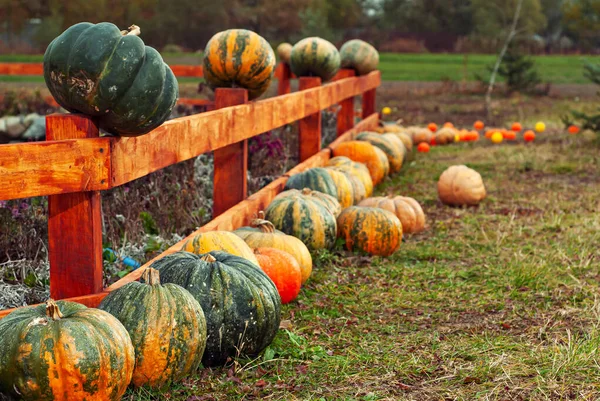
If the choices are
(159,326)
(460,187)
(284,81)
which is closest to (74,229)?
(159,326)

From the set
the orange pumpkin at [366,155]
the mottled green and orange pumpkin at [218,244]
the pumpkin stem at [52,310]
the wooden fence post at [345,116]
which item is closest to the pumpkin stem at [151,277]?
the pumpkin stem at [52,310]

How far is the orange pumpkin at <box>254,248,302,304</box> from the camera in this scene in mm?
4242

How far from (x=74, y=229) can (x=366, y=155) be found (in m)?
5.01

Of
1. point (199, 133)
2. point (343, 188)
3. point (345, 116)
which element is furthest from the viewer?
point (345, 116)

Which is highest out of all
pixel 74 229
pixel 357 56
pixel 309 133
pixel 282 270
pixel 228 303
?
pixel 357 56

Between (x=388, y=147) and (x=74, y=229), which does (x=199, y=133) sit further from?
(x=388, y=147)

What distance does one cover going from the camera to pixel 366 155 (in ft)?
26.2

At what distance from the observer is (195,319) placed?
3.15 m

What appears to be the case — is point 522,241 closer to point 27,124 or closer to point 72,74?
point 72,74

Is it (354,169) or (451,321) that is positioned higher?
(354,169)

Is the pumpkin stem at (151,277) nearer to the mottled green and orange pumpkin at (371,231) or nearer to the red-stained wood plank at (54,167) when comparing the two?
the red-stained wood plank at (54,167)

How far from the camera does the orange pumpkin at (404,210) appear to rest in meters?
6.20

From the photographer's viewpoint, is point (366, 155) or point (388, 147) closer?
point (366, 155)

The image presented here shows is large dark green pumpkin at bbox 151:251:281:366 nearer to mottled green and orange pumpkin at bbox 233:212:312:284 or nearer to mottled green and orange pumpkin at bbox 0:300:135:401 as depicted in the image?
mottled green and orange pumpkin at bbox 0:300:135:401
